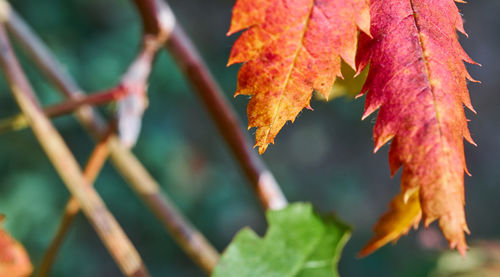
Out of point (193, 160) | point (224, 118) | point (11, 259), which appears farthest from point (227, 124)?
point (193, 160)

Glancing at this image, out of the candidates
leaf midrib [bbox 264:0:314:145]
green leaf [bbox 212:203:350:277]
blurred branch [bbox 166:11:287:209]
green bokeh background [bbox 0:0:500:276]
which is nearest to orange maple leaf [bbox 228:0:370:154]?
leaf midrib [bbox 264:0:314:145]

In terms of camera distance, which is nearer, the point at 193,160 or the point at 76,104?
the point at 76,104

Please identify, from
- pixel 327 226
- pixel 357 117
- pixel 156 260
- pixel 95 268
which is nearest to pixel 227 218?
pixel 156 260

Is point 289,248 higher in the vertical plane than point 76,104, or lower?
lower

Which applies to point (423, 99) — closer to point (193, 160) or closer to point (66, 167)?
point (66, 167)

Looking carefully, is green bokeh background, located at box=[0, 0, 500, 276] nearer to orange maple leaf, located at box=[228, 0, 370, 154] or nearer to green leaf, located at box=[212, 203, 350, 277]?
green leaf, located at box=[212, 203, 350, 277]

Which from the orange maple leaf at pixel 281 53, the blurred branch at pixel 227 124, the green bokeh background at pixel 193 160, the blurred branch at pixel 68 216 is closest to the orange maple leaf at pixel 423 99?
the orange maple leaf at pixel 281 53
